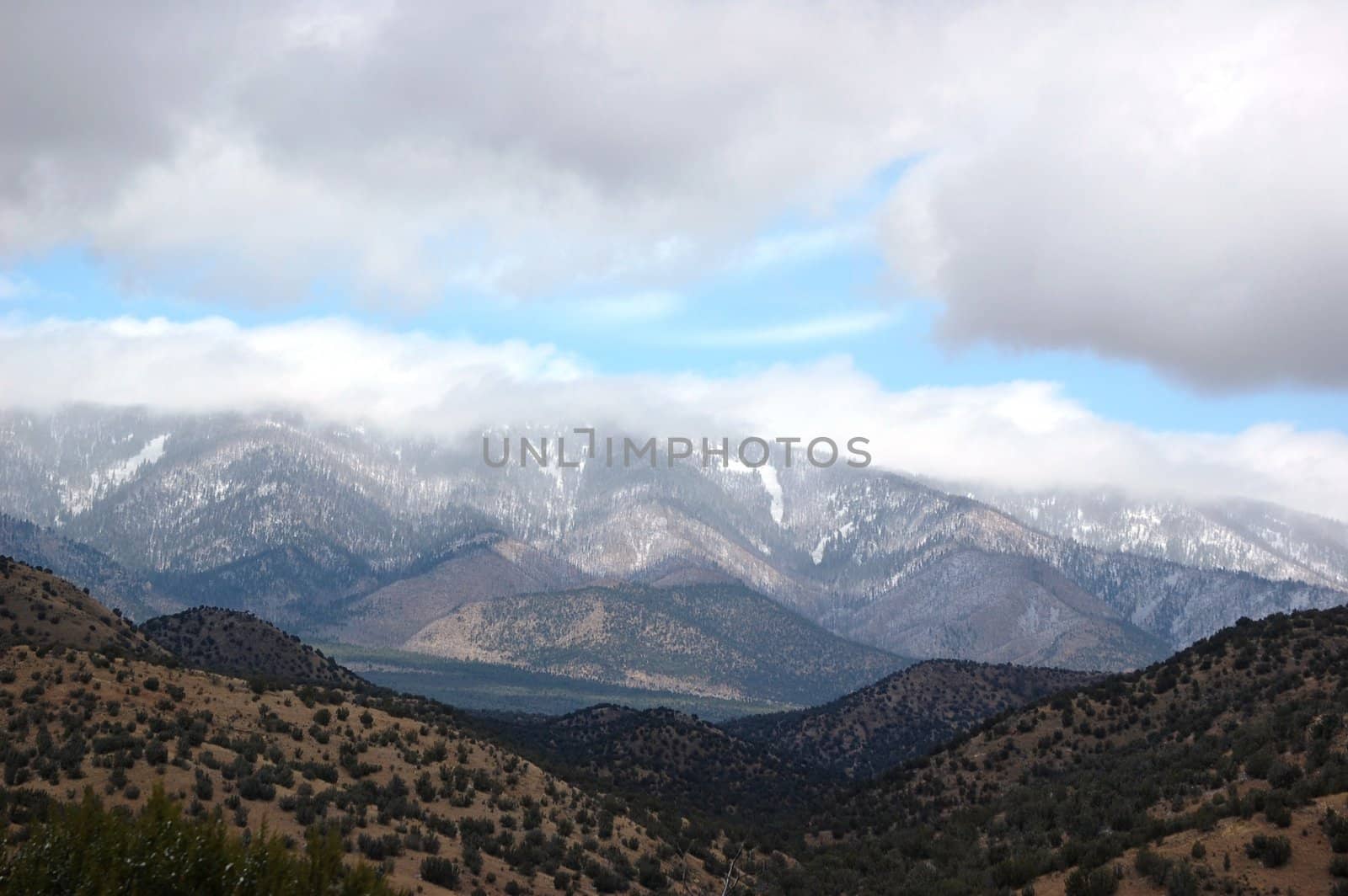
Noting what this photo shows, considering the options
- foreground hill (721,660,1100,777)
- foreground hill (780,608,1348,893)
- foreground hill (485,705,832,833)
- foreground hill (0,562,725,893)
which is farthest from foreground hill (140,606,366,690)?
foreground hill (780,608,1348,893)

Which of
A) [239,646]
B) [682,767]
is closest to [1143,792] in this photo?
[682,767]

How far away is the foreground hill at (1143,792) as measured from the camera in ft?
119

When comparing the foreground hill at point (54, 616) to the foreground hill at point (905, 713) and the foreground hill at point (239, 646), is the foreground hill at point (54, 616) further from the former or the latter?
the foreground hill at point (905, 713)

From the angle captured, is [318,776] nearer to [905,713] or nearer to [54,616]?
[54,616]

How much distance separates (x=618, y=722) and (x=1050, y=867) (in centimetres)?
9921

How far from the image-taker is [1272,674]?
7306 cm

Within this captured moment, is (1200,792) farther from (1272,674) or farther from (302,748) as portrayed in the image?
(302,748)

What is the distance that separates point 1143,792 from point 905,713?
Result: 336ft

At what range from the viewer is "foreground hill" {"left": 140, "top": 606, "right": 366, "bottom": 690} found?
12512cm

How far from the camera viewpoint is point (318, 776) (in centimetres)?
4950

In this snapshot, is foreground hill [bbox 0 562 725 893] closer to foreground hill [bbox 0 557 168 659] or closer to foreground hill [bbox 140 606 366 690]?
foreground hill [bbox 0 557 168 659]

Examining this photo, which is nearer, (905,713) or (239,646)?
(239,646)

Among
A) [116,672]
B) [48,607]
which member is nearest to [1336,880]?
[116,672]

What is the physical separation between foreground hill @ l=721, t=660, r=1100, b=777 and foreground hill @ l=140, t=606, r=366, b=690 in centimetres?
5246
